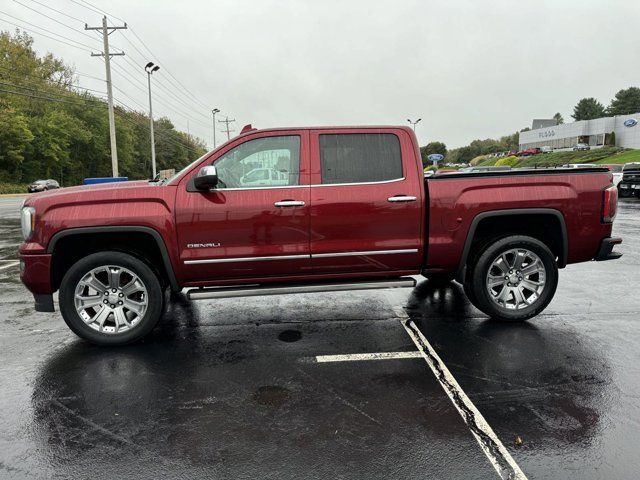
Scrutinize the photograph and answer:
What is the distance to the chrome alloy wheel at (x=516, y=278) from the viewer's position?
4.84 metres

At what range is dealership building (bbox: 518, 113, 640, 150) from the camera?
7550 cm

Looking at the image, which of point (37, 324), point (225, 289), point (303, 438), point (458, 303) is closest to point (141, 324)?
point (225, 289)

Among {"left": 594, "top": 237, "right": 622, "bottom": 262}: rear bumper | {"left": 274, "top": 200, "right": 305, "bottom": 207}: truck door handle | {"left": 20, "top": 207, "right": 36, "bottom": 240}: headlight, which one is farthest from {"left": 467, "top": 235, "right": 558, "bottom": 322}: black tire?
{"left": 20, "top": 207, "right": 36, "bottom": 240}: headlight

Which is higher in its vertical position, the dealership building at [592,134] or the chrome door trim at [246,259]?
the dealership building at [592,134]

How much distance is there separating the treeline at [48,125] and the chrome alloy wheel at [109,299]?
156 ft

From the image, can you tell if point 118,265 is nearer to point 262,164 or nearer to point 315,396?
point 262,164

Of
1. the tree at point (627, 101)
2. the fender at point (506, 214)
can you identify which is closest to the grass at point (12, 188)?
the fender at point (506, 214)

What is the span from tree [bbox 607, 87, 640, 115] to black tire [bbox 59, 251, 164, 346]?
422 feet

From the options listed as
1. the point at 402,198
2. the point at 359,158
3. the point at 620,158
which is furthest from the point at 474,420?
the point at 620,158

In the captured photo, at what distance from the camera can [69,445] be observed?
286 centimetres

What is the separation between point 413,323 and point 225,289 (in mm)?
2025

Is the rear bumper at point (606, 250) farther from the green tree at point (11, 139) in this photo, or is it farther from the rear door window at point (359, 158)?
the green tree at point (11, 139)

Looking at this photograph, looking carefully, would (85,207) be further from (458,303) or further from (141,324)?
(458,303)

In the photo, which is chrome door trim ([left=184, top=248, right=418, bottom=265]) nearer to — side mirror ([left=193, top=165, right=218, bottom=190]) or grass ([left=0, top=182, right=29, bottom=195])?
side mirror ([left=193, top=165, right=218, bottom=190])
